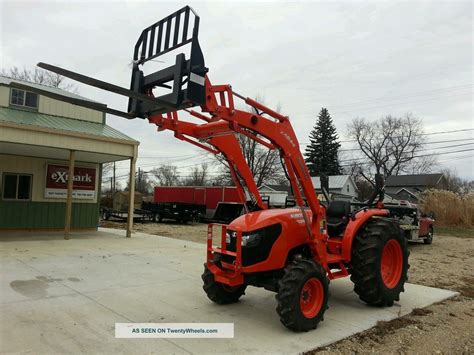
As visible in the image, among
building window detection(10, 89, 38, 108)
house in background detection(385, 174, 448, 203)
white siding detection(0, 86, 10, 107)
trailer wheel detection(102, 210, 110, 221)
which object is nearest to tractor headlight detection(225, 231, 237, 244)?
building window detection(10, 89, 38, 108)

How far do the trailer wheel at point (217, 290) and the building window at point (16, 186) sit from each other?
35.8 ft

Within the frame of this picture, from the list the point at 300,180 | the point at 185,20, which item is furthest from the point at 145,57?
the point at 300,180

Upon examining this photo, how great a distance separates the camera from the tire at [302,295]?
4.93 meters

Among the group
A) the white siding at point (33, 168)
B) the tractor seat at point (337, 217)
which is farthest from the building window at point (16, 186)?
the tractor seat at point (337, 217)

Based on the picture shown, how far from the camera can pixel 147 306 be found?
239 inches

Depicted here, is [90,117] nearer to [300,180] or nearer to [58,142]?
[58,142]

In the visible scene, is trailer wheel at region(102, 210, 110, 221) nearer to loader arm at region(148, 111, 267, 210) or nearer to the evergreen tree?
loader arm at region(148, 111, 267, 210)

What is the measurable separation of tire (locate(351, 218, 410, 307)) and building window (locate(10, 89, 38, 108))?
41.7ft

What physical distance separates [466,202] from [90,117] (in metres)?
24.1

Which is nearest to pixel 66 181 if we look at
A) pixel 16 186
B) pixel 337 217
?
pixel 16 186

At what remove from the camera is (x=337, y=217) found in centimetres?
665

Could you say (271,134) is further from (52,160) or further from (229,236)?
(52,160)

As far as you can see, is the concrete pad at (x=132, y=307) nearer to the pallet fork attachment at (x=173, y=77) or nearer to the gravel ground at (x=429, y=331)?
the gravel ground at (x=429, y=331)

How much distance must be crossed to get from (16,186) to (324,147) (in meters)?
43.9
